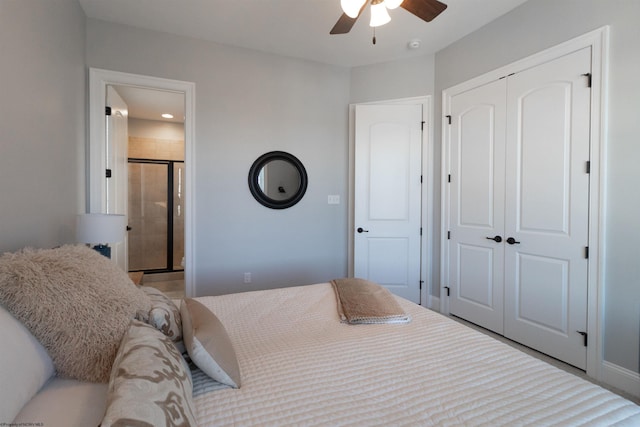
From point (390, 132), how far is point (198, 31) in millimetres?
2122

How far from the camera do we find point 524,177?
98.3 inches

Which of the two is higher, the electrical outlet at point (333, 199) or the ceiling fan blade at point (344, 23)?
the ceiling fan blade at point (344, 23)

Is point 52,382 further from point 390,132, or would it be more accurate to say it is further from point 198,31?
point 390,132

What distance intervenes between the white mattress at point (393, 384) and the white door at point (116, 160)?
203 cm

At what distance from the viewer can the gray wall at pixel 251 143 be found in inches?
114

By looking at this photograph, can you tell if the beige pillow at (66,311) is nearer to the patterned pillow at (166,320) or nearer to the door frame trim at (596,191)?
the patterned pillow at (166,320)

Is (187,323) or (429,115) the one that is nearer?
(187,323)

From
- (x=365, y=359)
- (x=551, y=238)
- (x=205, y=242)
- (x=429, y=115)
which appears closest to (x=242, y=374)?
(x=365, y=359)

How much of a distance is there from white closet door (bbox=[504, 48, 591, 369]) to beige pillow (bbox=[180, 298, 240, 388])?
7.82 feet

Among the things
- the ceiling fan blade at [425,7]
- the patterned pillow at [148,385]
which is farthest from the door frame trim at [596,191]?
the patterned pillow at [148,385]

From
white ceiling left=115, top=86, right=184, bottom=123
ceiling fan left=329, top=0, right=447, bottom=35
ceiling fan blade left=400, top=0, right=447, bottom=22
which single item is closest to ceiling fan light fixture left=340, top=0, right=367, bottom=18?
ceiling fan left=329, top=0, right=447, bottom=35

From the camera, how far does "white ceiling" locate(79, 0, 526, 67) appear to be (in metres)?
2.48

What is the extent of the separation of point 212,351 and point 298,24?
9.05 feet

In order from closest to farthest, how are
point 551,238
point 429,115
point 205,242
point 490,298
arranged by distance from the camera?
1. point 551,238
2. point 490,298
3. point 205,242
4. point 429,115
